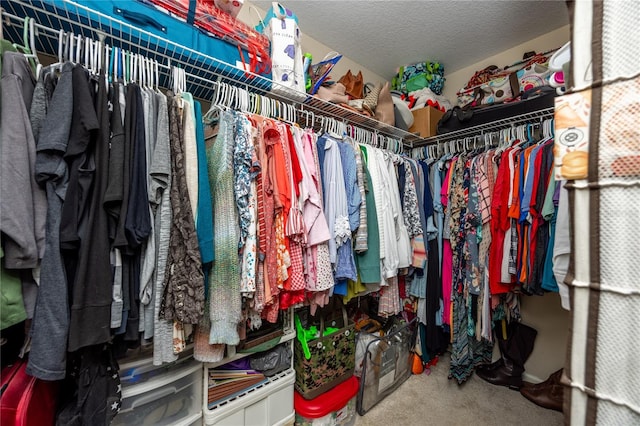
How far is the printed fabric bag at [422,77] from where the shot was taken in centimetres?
224

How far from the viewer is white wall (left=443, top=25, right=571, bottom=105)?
1839 millimetres

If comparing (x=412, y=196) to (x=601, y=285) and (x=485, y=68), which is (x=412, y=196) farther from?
(x=485, y=68)

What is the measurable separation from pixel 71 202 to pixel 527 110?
223 centimetres

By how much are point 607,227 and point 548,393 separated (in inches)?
78.1

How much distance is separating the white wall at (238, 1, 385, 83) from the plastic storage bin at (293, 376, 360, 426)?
7.32ft

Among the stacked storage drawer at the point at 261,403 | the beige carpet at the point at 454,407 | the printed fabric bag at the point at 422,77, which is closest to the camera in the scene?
the stacked storage drawer at the point at 261,403

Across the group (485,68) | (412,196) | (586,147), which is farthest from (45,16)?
(485,68)

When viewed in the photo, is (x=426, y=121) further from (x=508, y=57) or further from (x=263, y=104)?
(x=263, y=104)

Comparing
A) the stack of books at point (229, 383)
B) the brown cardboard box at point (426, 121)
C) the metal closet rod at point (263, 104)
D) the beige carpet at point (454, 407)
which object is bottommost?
the beige carpet at point (454, 407)

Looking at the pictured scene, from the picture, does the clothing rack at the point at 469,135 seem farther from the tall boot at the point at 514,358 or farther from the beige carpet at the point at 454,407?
the beige carpet at the point at 454,407

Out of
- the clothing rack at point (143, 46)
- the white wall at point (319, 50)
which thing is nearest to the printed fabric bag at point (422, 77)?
the white wall at point (319, 50)

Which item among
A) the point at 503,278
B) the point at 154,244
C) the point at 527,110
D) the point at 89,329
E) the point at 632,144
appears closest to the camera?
the point at 632,144

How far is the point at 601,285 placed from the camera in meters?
0.42

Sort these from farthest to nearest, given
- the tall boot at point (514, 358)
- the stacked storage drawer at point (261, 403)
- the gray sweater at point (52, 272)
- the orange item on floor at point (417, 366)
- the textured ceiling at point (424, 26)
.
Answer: the orange item on floor at point (417, 366) → the tall boot at point (514, 358) → the textured ceiling at point (424, 26) → the stacked storage drawer at point (261, 403) → the gray sweater at point (52, 272)
